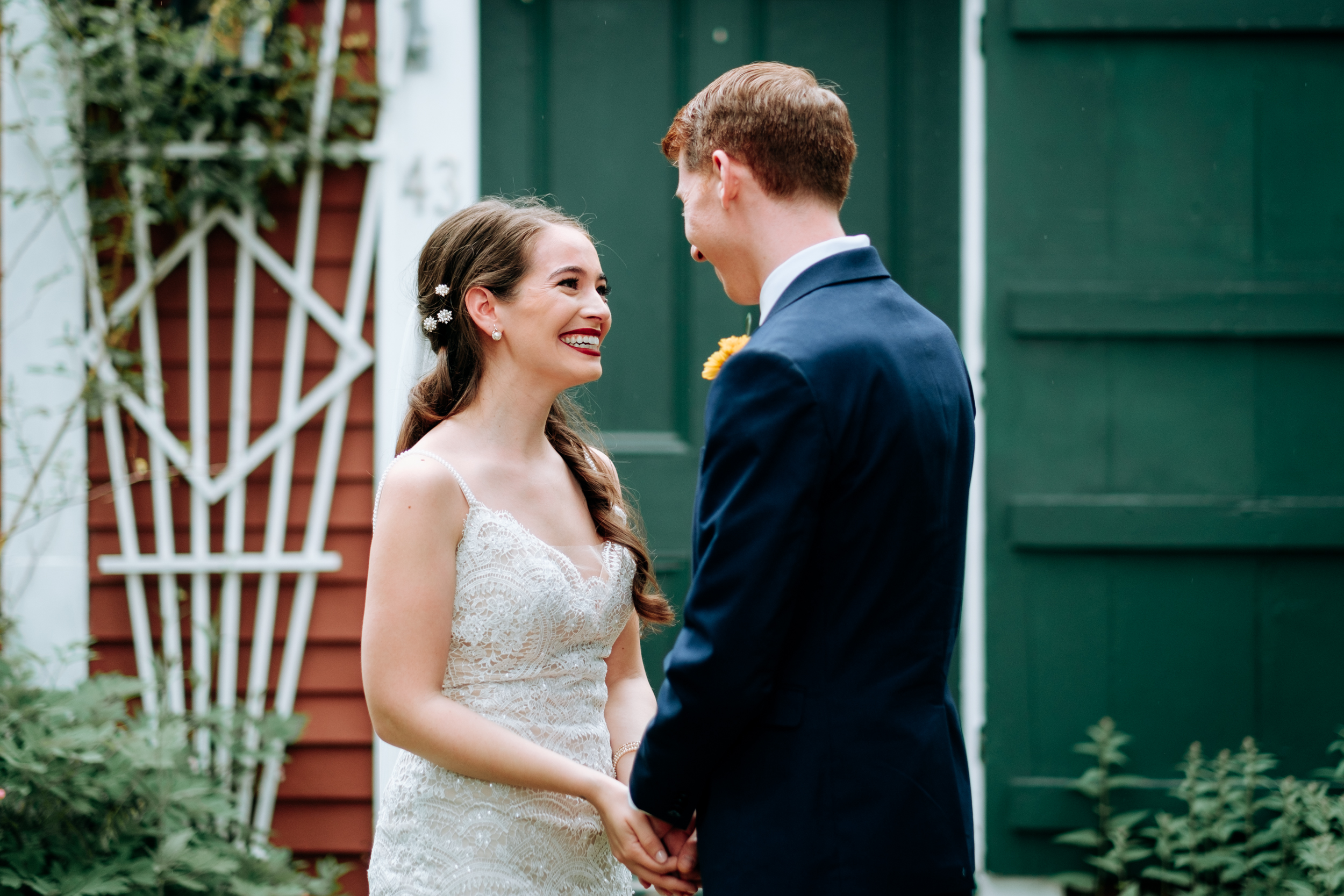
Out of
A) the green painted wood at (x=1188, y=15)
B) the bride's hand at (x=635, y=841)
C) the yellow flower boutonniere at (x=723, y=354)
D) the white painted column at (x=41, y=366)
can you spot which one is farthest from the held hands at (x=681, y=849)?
the green painted wood at (x=1188, y=15)

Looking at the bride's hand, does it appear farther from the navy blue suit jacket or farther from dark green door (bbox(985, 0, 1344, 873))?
dark green door (bbox(985, 0, 1344, 873))

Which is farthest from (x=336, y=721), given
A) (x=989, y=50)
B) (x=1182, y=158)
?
(x=1182, y=158)

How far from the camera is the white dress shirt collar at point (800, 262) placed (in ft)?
4.96

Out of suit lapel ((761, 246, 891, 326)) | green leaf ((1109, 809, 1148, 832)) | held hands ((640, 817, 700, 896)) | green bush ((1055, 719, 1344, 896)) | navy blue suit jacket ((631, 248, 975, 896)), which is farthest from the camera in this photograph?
green leaf ((1109, 809, 1148, 832))

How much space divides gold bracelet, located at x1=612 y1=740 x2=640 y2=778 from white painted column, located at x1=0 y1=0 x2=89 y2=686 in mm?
2004

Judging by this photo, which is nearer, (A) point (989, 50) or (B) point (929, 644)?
(B) point (929, 644)

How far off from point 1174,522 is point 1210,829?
0.81m

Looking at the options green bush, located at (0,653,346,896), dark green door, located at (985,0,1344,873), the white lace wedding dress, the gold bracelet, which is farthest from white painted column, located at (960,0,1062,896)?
green bush, located at (0,653,346,896)

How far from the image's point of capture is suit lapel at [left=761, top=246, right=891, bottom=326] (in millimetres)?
1482

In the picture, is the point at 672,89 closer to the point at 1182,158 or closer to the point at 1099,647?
the point at 1182,158

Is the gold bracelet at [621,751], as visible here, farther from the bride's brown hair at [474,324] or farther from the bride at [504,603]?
the bride's brown hair at [474,324]

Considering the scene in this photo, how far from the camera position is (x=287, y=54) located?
3.12 metres

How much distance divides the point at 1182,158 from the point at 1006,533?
1.17 meters

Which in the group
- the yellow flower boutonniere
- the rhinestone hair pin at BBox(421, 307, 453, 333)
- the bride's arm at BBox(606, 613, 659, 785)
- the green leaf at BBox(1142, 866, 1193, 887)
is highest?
the rhinestone hair pin at BBox(421, 307, 453, 333)
